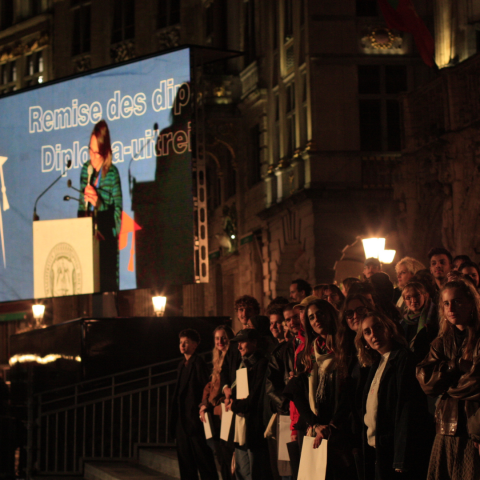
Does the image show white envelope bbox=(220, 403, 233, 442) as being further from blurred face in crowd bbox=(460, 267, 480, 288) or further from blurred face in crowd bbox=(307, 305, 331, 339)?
blurred face in crowd bbox=(460, 267, 480, 288)

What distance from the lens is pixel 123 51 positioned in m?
36.4

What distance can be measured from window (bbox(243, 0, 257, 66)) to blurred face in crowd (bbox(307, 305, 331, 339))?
22706 millimetres

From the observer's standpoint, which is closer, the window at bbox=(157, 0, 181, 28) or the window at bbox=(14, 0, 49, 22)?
the window at bbox=(157, 0, 181, 28)

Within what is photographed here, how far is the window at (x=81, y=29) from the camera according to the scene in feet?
125

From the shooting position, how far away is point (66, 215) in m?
20.2

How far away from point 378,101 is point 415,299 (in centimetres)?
1787

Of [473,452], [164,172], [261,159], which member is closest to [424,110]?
[164,172]

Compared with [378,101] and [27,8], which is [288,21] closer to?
[378,101]

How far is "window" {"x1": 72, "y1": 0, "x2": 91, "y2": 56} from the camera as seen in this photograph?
38.1 m

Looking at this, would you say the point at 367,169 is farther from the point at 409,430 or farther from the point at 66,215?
the point at 409,430

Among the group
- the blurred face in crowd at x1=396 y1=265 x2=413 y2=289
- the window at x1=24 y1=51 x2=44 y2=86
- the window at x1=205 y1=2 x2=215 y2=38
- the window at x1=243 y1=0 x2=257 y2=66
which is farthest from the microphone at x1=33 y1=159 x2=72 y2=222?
the window at x1=24 y1=51 x2=44 y2=86

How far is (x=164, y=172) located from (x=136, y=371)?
181 inches

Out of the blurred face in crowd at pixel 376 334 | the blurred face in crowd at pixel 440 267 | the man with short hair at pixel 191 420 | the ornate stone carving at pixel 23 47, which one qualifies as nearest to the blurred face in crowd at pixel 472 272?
the blurred face in crowd at pixel 440 267

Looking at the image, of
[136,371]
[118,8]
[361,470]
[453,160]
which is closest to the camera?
[361,470]
